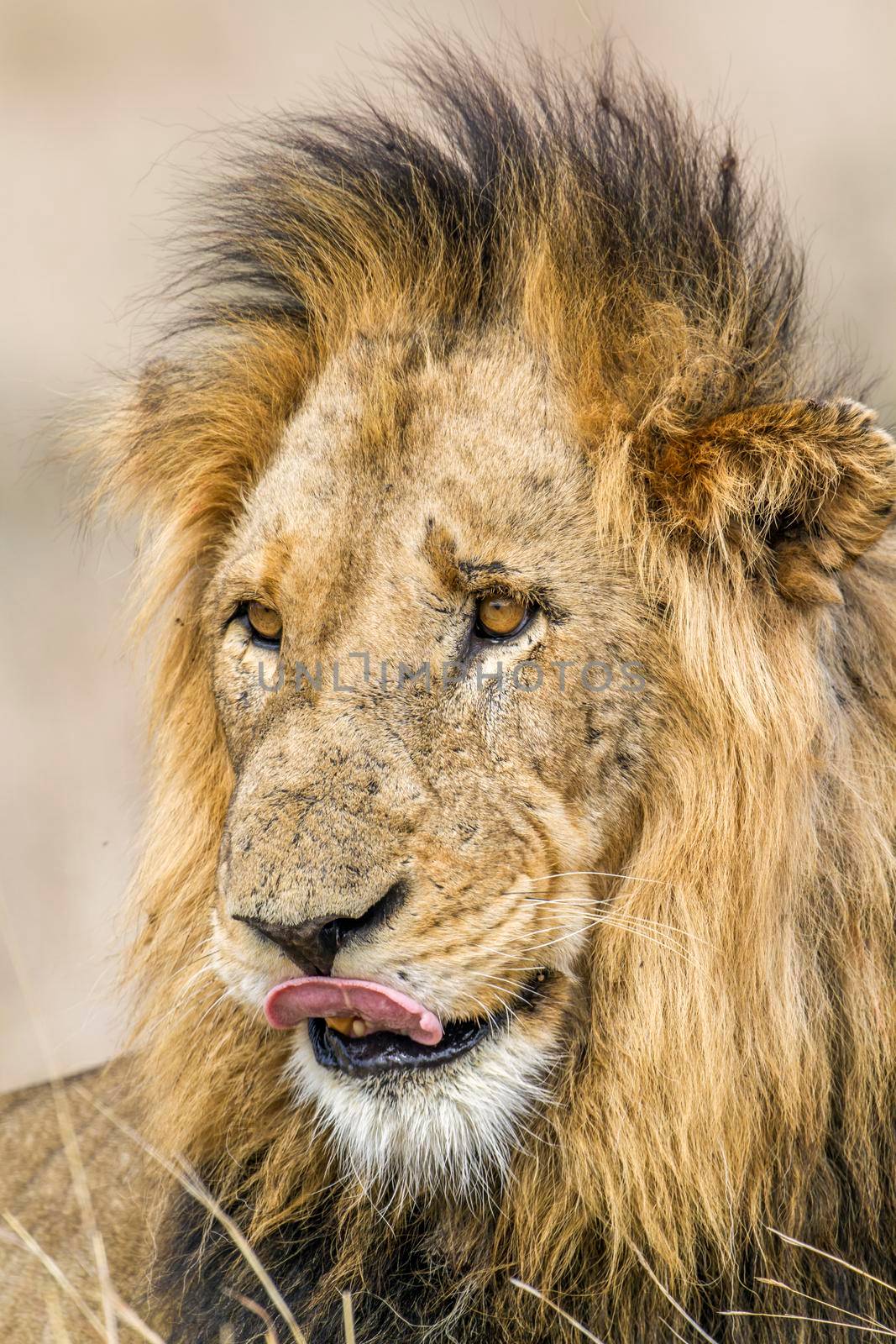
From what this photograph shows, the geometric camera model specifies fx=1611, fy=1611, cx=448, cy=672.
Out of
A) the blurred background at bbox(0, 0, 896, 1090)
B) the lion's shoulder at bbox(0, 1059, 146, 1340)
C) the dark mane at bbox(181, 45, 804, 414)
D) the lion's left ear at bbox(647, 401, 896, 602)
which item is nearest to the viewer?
the lion's left ear at bbox(647, 401, 896, 602)

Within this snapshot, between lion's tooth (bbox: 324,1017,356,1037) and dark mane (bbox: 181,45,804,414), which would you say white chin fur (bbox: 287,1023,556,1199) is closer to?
lion's tooth (bbox: 324,1017,356,1037)

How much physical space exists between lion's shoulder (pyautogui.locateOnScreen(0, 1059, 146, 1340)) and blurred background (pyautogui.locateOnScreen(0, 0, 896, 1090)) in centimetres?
285

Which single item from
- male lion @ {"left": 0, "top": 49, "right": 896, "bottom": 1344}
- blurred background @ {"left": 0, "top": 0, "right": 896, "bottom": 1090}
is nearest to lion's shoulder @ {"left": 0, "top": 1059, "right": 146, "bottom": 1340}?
male lion @ {"left": 0, "top": 49, "right": 896, "bottom": 1344}

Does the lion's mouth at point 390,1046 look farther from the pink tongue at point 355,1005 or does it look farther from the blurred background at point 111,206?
the blurred background at point 111,206

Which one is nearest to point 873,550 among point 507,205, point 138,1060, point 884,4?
point 507,205

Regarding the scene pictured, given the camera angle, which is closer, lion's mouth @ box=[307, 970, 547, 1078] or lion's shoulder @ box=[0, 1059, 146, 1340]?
lion's mouth @ box=[307, 970, 547, 1078]

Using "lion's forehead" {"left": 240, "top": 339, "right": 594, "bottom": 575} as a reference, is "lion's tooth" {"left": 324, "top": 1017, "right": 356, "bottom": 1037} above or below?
below

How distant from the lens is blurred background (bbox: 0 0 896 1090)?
802 cm

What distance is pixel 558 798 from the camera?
104 inches

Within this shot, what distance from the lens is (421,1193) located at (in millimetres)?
2801

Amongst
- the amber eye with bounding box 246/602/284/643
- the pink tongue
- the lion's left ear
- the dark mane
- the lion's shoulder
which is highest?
the dark mane

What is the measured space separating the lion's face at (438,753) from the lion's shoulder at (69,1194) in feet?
3.47

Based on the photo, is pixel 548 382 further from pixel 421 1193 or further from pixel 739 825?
pixel 421 1193

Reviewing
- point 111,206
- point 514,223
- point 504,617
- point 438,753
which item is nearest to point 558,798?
point 438,753
